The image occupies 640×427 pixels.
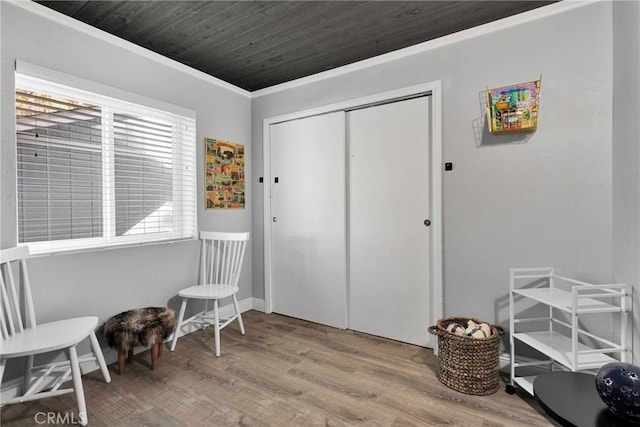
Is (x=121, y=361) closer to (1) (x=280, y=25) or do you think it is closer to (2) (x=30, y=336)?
(2) (x=30, y=336)

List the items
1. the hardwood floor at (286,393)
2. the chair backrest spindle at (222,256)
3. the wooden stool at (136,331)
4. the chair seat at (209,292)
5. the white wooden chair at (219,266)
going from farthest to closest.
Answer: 1. the chair backrest spindle at (222,256)
2. the white wooden chair at (219,266)
3. the chair seat at (209,292)
4. the wooden stool at (136,331)
5. the hardwood floor at (286,393)

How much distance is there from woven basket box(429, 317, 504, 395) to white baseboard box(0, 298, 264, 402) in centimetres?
204

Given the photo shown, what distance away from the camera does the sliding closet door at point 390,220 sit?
243cm

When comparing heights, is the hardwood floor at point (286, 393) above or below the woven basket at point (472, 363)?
below

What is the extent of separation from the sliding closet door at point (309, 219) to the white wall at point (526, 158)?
860mm

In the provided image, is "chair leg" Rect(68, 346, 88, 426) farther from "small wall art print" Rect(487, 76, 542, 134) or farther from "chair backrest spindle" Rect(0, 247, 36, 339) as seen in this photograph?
"small wall art print" Rect(487, 76, 542, 134)

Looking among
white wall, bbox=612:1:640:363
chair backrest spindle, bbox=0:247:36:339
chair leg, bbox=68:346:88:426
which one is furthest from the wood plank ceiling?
chair leg, bbox=68:346:88:426

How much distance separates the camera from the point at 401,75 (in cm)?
247

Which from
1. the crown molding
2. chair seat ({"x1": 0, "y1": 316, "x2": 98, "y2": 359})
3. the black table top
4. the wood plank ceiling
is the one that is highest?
the wood plank ceiling

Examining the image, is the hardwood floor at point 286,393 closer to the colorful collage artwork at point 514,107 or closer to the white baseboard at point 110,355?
the white baseboard at point 110,355

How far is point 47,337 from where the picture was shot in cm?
160

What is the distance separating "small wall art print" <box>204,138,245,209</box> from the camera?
293 centimetres

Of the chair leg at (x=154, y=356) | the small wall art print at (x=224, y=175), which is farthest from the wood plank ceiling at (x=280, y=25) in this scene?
the chair leg at (x=154, y=356)

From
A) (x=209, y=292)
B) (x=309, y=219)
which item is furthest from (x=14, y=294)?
(x=309, y=219)
